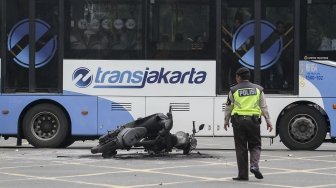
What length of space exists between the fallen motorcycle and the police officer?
11.1 ft

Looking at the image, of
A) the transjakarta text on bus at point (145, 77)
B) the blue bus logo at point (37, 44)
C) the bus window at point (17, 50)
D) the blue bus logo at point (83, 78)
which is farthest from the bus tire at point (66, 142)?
the blue bus logo at point (37, 44)

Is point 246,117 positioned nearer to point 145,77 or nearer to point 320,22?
point 145,77

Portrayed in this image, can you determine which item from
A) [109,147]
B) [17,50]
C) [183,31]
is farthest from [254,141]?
[17,50]

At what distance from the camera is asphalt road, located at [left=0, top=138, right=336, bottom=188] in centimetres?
1164

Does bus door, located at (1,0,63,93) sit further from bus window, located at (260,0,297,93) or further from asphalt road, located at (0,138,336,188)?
bus window, located at (260,0,297,93)

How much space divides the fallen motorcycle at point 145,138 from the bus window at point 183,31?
2.72 metres

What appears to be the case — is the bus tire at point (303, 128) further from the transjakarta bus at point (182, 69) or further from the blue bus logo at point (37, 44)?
the blue bus logo at point (37, 44)

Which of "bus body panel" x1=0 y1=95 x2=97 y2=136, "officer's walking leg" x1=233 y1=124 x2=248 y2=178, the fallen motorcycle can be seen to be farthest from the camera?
"bus body panel" x1=0 y1=95 x2=97 y2=136

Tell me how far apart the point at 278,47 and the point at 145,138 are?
4.25m

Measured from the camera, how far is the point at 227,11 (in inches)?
707

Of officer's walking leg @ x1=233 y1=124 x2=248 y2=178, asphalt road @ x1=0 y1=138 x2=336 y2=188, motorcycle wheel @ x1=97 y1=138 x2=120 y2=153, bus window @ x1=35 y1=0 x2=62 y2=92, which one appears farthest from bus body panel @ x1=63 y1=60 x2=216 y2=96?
officer's walking leg @ x1=233 y1=124 x2=248 y2=178

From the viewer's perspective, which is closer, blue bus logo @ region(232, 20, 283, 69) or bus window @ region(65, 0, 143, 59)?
blue bus logo @ region(232, 20, 283, 69)

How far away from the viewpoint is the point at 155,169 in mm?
13586

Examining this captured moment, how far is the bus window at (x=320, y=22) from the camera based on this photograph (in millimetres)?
17812
